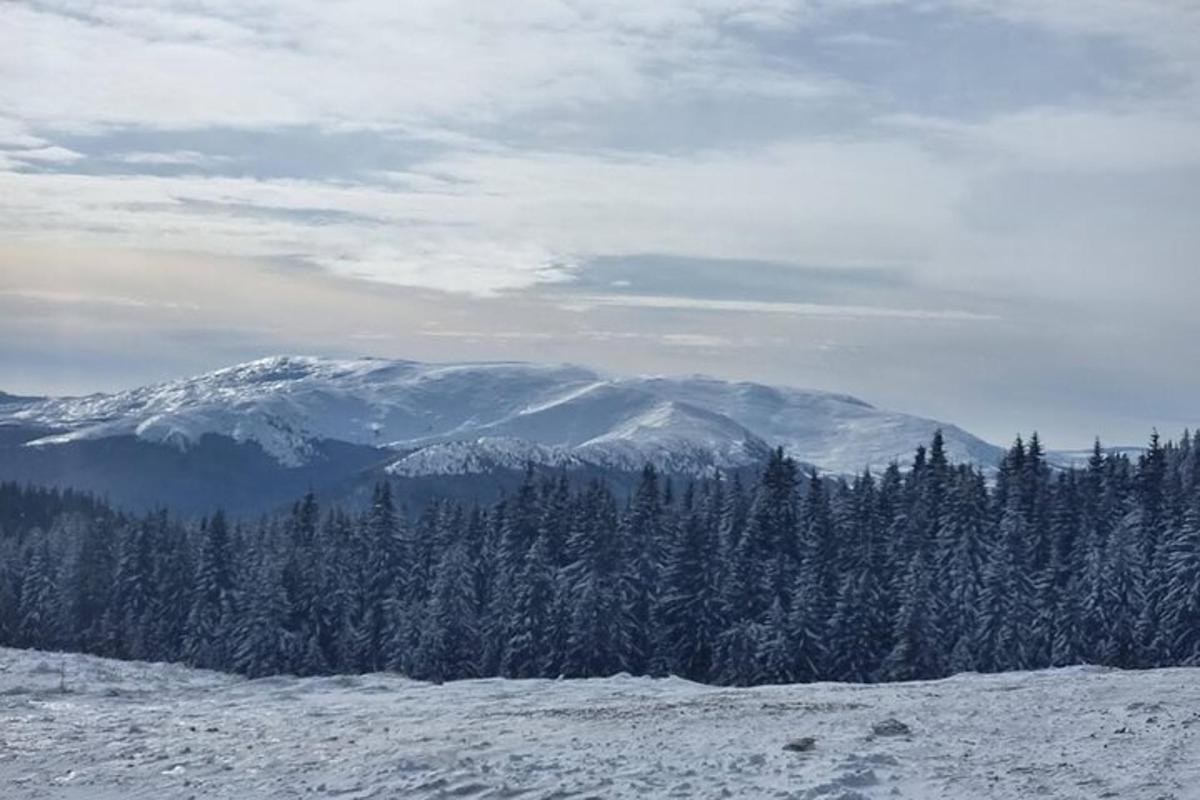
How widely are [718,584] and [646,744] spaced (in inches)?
1949

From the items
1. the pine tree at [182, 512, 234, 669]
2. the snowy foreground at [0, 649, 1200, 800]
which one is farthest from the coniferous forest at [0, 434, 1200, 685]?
the snowy foreground at [0, 649, 1200, 800]

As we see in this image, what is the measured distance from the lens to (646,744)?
29016 millimetres

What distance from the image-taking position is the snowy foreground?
24547 millimetres

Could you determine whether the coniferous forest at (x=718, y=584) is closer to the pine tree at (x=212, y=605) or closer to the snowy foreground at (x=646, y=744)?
the pine tree at (x=212, y=605)

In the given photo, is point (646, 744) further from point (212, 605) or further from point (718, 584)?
point (212, 605)

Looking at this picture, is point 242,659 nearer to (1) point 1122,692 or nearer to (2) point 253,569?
(2) point 253,569

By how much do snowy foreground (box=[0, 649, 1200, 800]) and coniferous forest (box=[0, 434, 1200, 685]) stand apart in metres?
29.5

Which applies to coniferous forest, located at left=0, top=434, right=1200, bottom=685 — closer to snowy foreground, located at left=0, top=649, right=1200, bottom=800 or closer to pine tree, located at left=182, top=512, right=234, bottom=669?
pine tree, located at left=182, top=512, right=234, bottom=669

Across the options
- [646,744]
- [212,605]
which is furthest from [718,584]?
[646,744]

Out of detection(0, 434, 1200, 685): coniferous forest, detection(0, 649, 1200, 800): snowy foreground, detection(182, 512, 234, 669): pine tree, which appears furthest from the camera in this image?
detection(182, 512, 234, 669): pine tree

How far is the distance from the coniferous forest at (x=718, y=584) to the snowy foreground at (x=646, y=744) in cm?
2952

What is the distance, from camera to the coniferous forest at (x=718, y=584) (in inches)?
2820

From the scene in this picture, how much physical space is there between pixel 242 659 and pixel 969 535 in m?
44.7

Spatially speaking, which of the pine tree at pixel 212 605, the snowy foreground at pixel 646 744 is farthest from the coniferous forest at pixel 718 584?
the snowy foreground at pixel 646 744
